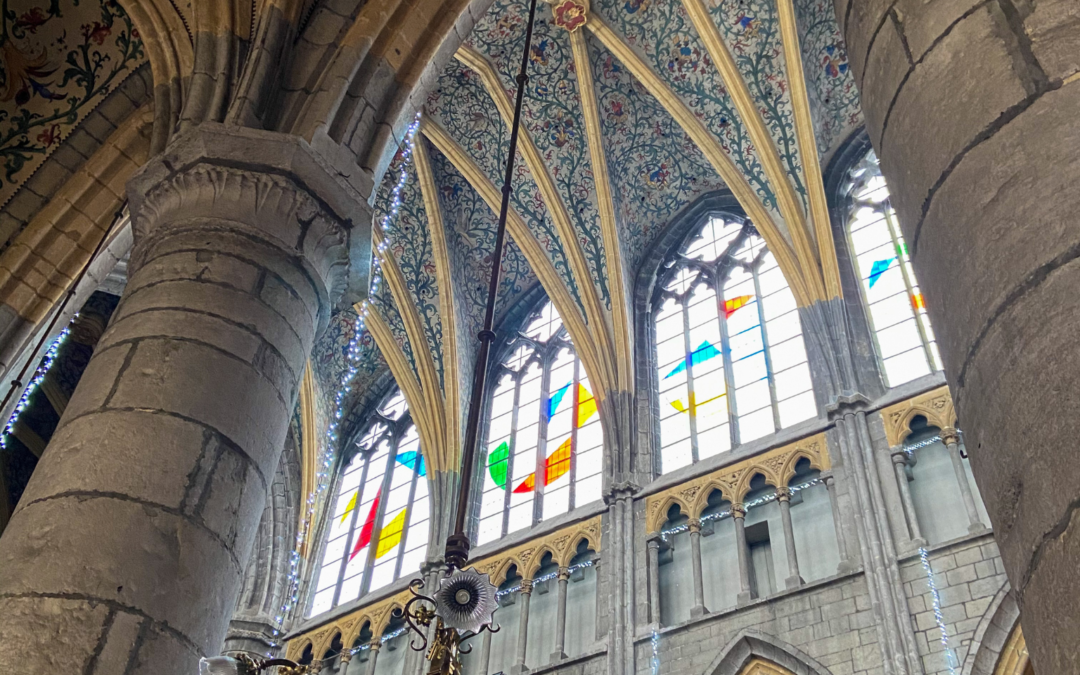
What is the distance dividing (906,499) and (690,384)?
301cm

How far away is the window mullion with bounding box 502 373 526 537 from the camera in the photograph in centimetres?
1067

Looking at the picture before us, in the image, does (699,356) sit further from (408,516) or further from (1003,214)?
(1003,214)

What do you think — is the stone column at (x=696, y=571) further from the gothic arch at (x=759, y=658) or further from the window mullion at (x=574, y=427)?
the window mullion at (x=574, y=427)

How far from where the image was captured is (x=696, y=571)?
8.43 meters

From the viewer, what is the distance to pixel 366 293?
441cm

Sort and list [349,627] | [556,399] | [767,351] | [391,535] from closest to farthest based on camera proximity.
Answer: [767,351] → [349,627] → [556,399] → [391,535]

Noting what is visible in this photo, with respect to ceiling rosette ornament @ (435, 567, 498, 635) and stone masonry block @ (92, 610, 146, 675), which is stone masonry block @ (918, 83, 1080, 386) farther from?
ceiling rosette ornament @ (435, 567, 498, 635)

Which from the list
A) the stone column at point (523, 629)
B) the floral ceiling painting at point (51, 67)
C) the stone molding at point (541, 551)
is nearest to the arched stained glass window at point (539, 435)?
the stone molding at point (541, 551)

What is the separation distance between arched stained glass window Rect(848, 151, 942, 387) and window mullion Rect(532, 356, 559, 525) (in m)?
3.73

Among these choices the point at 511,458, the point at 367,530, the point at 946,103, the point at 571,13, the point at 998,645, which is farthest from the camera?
the point at 367,530

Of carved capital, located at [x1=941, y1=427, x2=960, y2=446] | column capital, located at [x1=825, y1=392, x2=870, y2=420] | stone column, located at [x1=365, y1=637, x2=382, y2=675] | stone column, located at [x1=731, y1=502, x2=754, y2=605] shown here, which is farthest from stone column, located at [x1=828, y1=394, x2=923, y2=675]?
stone column, located at [x1=365, y1=637, x2=382, y2=675]

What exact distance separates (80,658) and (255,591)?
33.2ft

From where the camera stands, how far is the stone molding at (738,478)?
8.45 m

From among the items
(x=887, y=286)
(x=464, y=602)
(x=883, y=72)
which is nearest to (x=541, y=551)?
(x=887, y=286)
